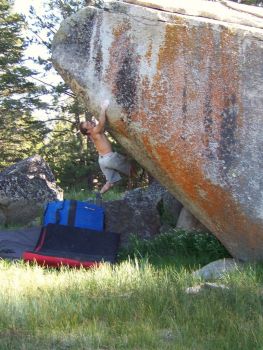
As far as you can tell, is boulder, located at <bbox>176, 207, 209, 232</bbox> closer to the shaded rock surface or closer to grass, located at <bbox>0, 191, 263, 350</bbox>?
the shaded rock surface

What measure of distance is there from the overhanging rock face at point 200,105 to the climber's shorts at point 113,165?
1.33 meters

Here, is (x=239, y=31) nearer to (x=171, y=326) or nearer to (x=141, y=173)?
(x=171, y=326)

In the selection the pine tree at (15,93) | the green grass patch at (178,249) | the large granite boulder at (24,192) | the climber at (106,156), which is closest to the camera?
the green grass patch at (178,249)

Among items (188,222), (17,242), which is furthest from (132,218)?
(17,242)

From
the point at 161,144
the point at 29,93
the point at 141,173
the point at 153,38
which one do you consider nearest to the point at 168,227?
the point at 161,144

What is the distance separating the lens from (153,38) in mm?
5984

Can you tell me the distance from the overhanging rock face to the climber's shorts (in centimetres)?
133

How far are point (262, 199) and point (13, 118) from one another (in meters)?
16.5

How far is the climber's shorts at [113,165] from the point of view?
7457 millimetres

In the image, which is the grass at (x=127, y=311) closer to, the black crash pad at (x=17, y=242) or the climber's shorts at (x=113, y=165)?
the black crash pad at (x=17, y=242)

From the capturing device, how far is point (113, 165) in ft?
24.6

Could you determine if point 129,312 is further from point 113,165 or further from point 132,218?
point 132,218

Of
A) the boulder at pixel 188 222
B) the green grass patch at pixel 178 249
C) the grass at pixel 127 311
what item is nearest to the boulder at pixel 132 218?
the boulder at pixel 188 222

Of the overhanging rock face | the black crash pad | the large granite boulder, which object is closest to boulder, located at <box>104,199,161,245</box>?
the black crash pad
